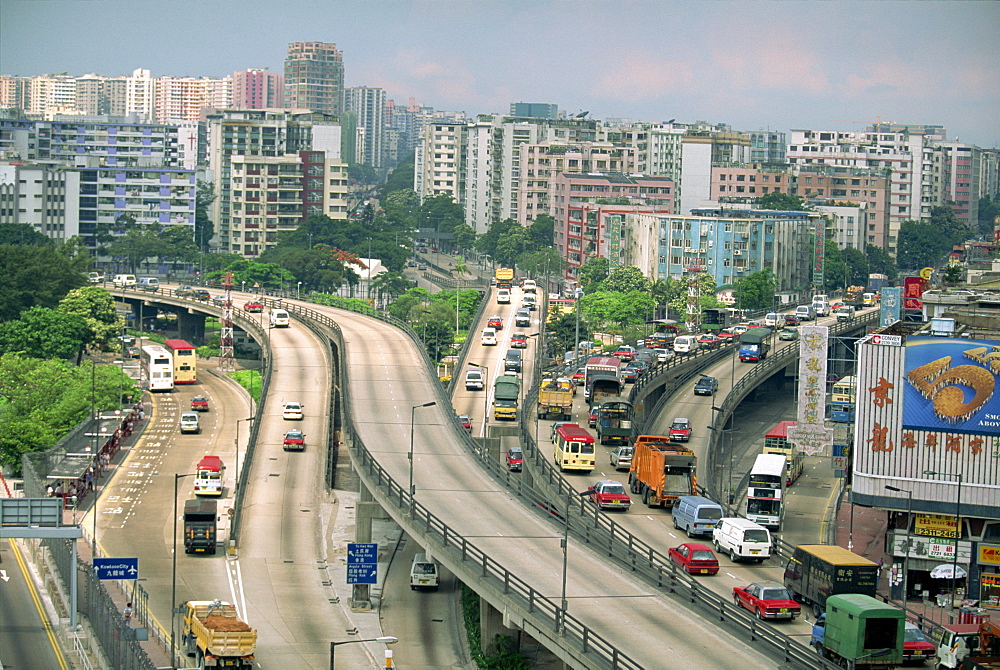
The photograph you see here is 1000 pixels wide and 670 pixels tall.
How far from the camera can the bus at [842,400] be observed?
112 metres

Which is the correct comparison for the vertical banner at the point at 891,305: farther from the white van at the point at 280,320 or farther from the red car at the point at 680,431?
the white van at the point at 280,320

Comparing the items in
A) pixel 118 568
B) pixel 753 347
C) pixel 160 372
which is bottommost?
pixel 118 568

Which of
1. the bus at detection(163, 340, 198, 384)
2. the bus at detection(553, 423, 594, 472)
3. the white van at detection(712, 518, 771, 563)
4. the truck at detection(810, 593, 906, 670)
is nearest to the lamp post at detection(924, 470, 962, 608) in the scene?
the white van at detection(712, 518, 771, 563)

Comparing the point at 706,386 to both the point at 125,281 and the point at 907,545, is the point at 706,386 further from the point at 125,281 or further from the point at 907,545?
the point at 125,281

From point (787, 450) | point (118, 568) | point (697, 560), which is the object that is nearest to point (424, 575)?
point (118, 568)

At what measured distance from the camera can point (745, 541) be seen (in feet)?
214

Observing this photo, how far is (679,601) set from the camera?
5516cm

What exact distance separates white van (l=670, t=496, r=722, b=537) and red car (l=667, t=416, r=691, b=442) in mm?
34997

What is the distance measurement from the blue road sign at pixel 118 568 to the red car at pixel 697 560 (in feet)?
72.7

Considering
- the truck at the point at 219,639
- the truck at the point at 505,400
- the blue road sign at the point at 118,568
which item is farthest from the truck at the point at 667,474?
the truck at the point at 505,400

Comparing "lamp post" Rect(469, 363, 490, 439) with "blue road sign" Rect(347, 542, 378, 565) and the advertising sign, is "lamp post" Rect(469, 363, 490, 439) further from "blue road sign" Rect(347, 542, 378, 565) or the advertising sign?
the advertising sign

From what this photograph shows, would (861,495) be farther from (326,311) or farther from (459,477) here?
(326,311)

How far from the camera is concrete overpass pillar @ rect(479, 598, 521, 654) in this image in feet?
206

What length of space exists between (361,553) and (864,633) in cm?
2751
